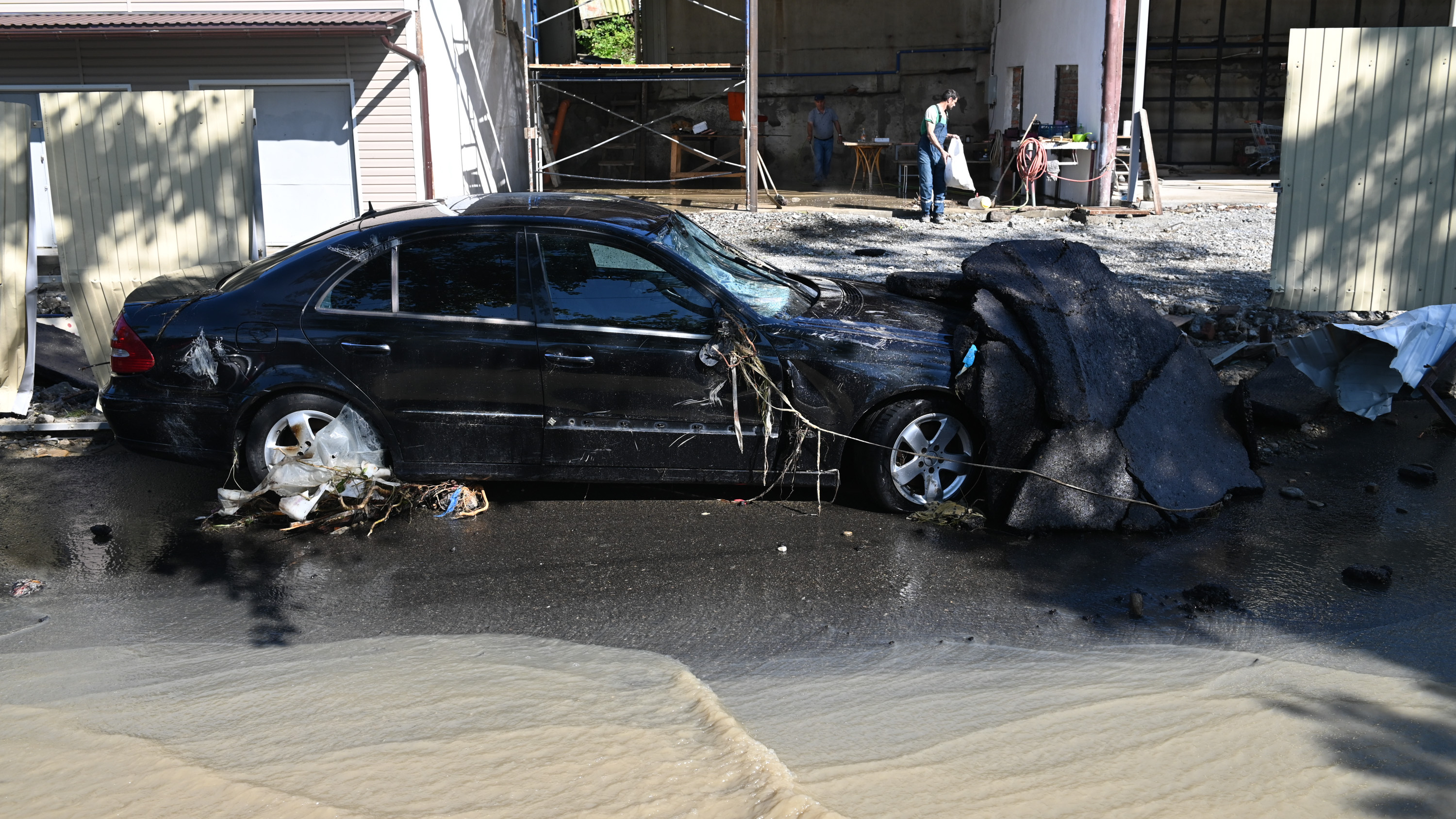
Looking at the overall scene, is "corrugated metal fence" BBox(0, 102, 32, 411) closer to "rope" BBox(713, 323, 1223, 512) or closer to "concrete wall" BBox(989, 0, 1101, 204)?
"rope" BBox(713, 323, 1223, 512)

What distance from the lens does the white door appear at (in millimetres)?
16391

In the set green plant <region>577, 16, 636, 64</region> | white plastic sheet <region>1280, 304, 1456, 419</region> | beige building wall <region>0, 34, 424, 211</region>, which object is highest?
green plant <region>577, 16, 636, 64</region>

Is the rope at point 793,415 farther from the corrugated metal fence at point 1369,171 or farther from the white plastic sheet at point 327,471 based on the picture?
the corrugated metal fence at point 1369,171

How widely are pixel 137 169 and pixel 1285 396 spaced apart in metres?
8.37

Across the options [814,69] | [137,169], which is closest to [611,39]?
[814,69]

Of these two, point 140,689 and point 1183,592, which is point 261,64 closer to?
point 140,689

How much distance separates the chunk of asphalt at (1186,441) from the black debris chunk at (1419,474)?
99 cm

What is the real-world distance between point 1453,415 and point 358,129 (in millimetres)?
14092

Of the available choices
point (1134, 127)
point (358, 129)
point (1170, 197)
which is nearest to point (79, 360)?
point (358, 129)

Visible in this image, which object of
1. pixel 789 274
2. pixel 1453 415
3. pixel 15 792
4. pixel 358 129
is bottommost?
pixel 15 792

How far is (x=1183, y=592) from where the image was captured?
16.5 ft

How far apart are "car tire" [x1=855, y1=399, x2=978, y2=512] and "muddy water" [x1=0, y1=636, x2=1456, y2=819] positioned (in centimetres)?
155

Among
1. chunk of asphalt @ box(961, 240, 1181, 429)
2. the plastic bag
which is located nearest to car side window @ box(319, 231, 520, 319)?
chunk of asphalt @ box(961, 240, 1181, 429)

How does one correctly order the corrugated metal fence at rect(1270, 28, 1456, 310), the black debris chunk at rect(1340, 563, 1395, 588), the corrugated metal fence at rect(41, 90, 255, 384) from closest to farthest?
the black debris chunk at rect(1340, 563, 1395, 588), the corrugated metal fence at rect(41, 90, 255, 384), the corrugated metal fence at rect(1270, 28, 1456, 310)
